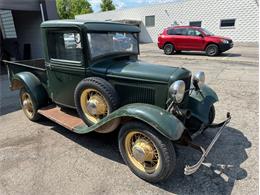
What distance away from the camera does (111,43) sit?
3.48 metres

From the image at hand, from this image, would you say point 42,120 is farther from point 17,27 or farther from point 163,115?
point 17,27

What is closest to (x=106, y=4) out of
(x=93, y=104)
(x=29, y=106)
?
(x=29, y=106)

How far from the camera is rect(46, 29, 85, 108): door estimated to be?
3.36 m

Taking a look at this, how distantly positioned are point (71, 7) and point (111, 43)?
2088 inches

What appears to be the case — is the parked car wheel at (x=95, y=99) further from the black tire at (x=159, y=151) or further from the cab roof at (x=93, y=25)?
the cab roof at (x=93, y=25)

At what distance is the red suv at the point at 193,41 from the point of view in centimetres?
1251

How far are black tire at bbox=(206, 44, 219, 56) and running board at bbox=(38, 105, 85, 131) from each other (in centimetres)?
1080

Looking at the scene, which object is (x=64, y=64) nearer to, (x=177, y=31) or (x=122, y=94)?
(x=122, y=94)

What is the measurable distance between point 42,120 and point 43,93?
25.7 inches

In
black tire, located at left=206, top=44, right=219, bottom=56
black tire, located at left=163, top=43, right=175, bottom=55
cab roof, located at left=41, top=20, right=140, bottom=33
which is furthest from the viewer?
black tire, located at left=163, top=43, right=175, bottom=55

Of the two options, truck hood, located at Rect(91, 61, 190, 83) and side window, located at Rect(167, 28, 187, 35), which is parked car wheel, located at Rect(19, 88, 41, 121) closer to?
truck hood, located at Rect(91, 61, 190, 83)

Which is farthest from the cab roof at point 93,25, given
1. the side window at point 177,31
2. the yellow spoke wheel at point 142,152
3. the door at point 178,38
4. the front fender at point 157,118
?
the side window at point 177,31

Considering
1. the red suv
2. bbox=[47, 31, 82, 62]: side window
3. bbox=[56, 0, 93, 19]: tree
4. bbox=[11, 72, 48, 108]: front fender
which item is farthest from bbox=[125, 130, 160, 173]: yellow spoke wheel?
bbox=[56, 0, 93, 19]: tree

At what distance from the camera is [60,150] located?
3449mm
